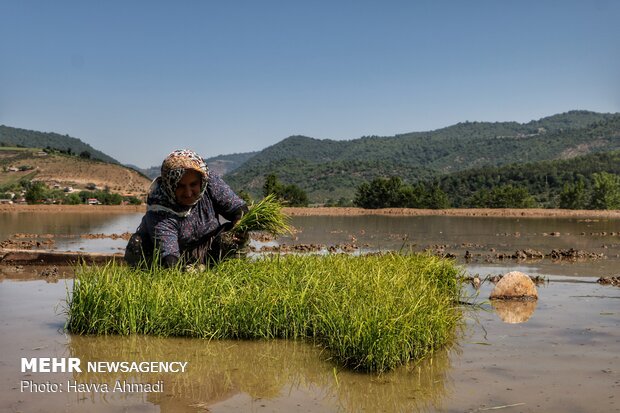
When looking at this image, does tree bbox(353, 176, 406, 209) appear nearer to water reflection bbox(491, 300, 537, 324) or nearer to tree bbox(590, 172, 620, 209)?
tree bbox(590, 172, 620, 209)

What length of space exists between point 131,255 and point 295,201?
46.2 meters

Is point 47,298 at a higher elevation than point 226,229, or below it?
below

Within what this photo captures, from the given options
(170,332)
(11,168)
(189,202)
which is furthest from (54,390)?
(11,168)

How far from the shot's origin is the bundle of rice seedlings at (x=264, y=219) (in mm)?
8055

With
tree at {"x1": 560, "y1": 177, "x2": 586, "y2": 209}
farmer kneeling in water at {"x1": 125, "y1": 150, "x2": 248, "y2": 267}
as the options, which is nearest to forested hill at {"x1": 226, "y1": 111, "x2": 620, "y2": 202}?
tree at {"x1": 560, "y1": 177, "x2": 586, "y2": 209}

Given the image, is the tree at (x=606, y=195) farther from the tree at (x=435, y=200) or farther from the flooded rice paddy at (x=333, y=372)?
the flooded rice paddy at (x=333, y=372)

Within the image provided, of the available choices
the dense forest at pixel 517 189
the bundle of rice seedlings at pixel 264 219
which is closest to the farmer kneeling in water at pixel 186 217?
the bundle of rice seedlings at pixel 264 219

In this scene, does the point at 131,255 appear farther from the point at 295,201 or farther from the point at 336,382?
the point at 295,201

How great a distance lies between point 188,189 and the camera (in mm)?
7188

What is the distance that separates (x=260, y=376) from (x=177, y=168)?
117 inches

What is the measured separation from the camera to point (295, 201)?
53.8m

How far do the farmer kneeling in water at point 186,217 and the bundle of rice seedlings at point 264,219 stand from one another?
112 millimetres

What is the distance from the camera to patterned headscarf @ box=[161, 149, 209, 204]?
7.06 meters

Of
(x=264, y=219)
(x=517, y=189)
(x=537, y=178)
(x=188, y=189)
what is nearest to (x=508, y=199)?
(x=517, y=189)
